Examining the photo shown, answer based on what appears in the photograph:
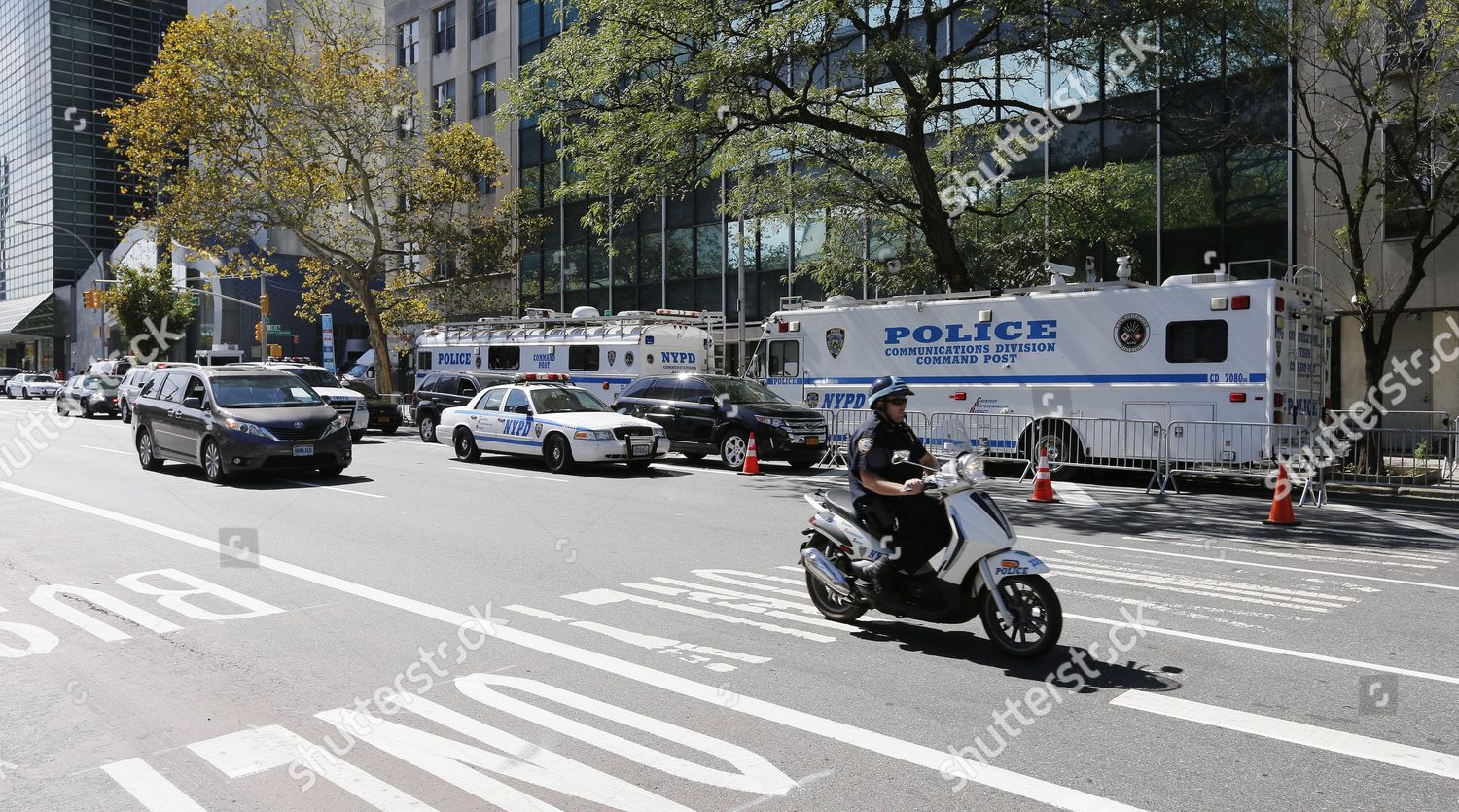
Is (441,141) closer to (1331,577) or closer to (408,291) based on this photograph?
(408,291)

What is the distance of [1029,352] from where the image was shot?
16922 mm

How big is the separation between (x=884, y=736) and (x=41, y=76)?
93170 millimetres

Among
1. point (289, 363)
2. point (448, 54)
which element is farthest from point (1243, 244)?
point (448, 54)

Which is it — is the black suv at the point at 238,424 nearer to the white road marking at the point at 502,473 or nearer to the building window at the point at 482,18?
the white road marking at the point at 502,473

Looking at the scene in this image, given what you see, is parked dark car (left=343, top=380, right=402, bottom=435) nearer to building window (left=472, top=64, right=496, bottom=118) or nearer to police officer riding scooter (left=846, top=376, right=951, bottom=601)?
building window (left=472, top=64, right=496, bottom=118)

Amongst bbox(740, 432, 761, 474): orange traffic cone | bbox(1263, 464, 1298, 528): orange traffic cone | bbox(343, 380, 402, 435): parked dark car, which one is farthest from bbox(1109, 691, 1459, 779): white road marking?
bbox(343, 380, 402, 435): parked dark car

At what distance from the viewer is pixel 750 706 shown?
5.13 m

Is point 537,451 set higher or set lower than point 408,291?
lower

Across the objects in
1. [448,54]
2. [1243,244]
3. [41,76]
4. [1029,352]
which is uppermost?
[41,76]

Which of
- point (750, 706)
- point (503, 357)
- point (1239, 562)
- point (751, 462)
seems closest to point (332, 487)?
point (751, 462)

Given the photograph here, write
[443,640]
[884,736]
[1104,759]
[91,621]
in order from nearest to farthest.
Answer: [1104,759], [884,736], [443,640], [91,621]

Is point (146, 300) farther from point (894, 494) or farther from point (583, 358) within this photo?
point (894, 494)

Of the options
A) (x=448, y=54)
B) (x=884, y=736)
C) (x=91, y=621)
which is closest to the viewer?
A: (x=884, y=736)

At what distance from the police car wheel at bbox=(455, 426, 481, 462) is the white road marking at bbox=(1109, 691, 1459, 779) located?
50.9 feet
